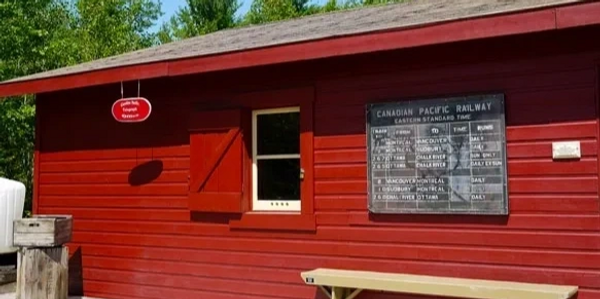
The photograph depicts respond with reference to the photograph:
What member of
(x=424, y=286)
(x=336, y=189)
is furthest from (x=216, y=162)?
(x=424, y=286)

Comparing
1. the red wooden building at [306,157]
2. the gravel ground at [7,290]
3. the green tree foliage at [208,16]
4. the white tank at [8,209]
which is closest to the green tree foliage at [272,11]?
the green tree foliage at [208,16]

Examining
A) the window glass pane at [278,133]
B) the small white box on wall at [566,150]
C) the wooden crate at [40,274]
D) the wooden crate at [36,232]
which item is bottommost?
the wooden crate at [40,274]

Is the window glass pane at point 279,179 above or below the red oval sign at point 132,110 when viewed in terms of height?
below

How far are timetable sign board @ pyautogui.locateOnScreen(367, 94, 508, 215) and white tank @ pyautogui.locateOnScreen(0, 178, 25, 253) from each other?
478 cm

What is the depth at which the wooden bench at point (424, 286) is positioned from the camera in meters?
3.97

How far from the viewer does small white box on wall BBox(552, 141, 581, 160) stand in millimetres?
4176

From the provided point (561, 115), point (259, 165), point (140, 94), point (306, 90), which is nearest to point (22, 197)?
point (140, 94)

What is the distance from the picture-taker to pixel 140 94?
20.9 feet

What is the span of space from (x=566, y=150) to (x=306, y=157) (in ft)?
6.86

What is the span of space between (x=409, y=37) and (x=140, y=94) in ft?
10.5

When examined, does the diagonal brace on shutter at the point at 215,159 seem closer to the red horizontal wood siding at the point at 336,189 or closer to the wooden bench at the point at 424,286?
the red horizontal wood siding at the point at 336,189

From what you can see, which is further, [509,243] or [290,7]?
[290,7]

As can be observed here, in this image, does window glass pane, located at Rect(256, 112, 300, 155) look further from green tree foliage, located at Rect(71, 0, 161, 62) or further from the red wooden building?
green tree foliage, located at Rect(71, 0, 161, 62)

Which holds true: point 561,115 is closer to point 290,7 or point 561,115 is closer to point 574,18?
Result: point 574,18
